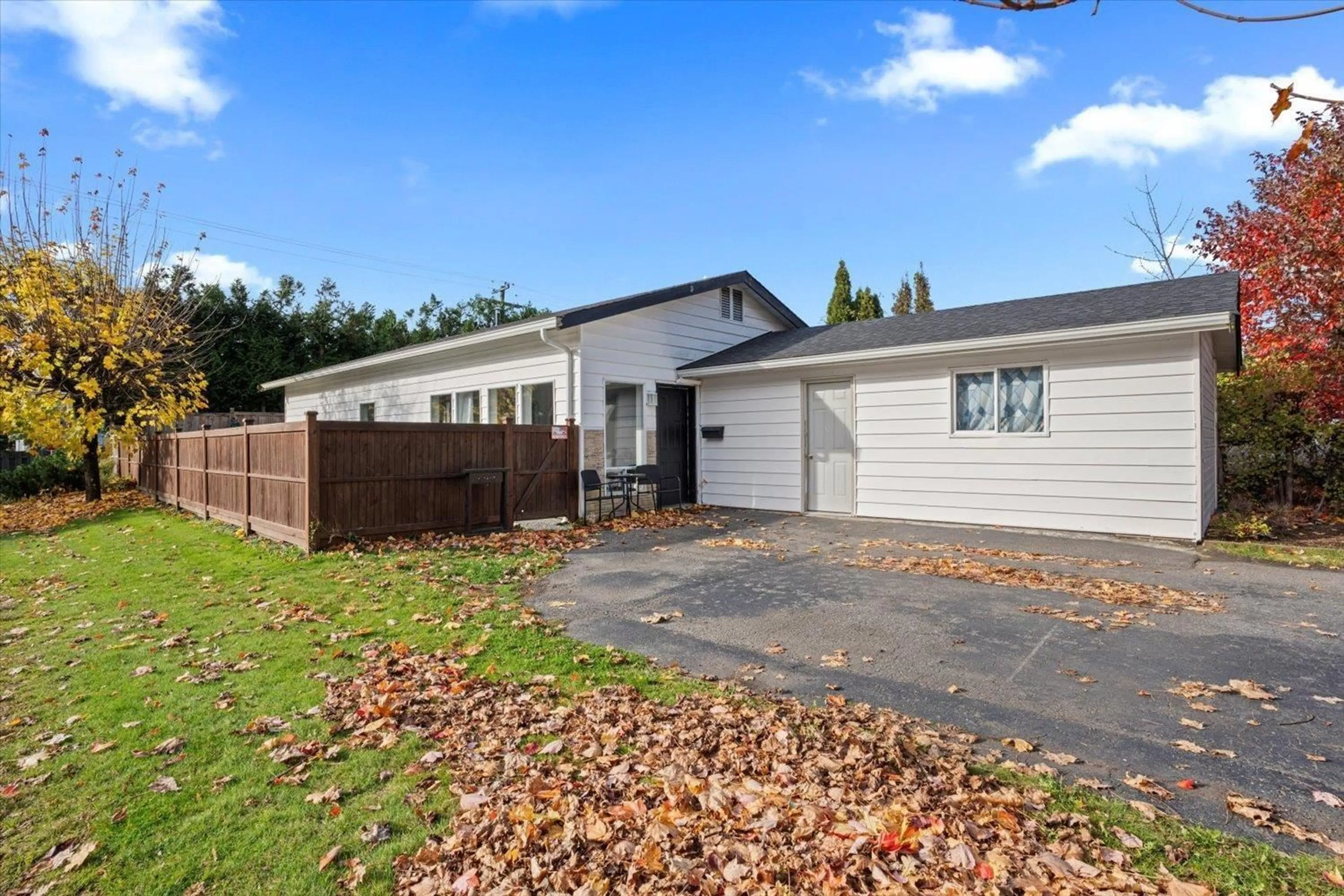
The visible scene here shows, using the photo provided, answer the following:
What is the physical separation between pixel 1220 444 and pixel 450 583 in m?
14.2

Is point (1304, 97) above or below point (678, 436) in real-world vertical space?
above

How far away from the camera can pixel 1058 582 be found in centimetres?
605

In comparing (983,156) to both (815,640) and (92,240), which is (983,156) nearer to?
(815,640)

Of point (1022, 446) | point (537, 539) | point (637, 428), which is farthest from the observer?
point (637, 428)

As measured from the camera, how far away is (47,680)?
4145 millimetres

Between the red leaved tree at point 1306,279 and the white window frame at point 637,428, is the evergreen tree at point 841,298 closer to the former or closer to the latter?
the red leaved tree at point 1306,279

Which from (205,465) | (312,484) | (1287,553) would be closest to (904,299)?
(1287,553)

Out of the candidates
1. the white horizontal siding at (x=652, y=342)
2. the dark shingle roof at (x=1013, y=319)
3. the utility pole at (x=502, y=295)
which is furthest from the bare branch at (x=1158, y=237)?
the utility pole at (x=502, y=295)

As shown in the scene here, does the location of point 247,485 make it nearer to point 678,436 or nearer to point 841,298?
point 678,436

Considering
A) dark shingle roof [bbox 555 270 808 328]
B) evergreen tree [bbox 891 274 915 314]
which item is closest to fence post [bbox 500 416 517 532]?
dark shingle roof [bbox 555 270 808 328]

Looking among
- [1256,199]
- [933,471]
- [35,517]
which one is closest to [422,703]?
[933,471]

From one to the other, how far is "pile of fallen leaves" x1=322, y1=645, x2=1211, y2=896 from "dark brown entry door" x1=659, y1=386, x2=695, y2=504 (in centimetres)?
853

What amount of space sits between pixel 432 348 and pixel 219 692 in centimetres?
1027

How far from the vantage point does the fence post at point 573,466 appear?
34.4 feet
